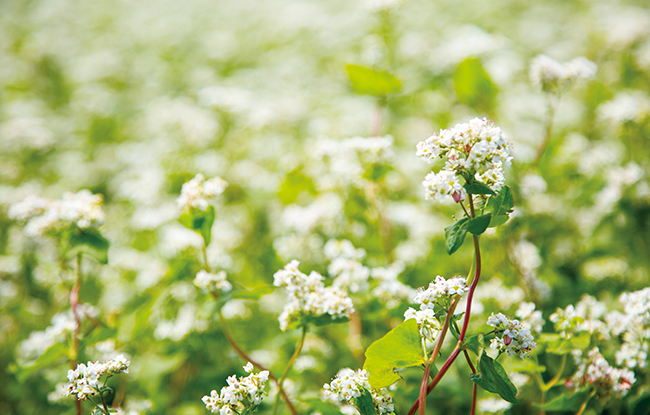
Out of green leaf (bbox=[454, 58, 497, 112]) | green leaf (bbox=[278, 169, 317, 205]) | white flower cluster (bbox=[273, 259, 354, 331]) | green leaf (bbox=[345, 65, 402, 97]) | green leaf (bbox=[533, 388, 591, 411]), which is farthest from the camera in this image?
green leaf (bbox=[454, 58, 497, 112])

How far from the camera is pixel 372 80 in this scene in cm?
361

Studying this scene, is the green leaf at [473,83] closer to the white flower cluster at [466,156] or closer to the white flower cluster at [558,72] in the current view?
the white flower cluster at [558,72]

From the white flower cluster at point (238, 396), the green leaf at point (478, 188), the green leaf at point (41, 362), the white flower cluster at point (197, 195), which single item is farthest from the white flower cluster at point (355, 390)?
the green leaf at point (41, 362)

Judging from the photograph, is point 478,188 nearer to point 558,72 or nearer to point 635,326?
point 635,326

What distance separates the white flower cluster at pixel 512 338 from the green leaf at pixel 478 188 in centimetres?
56

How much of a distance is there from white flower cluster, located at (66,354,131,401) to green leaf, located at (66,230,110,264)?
782mm

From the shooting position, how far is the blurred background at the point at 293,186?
3320 mm

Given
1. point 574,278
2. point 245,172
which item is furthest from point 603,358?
point 245,172

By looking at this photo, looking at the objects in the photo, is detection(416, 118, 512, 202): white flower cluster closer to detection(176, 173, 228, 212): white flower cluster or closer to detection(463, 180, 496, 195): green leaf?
detection(463, 180, 496, 195): green leaf

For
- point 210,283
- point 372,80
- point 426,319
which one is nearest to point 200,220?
point 210,283

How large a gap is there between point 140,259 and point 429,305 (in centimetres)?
372

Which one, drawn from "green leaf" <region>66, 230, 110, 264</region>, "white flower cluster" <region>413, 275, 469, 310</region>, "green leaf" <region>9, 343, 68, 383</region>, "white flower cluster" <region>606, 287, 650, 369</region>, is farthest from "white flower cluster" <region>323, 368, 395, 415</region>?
"green leaf" <region>9, 343, 68, 383</region>

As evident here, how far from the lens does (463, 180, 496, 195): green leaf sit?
1666mm

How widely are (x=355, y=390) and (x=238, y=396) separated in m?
0.53
